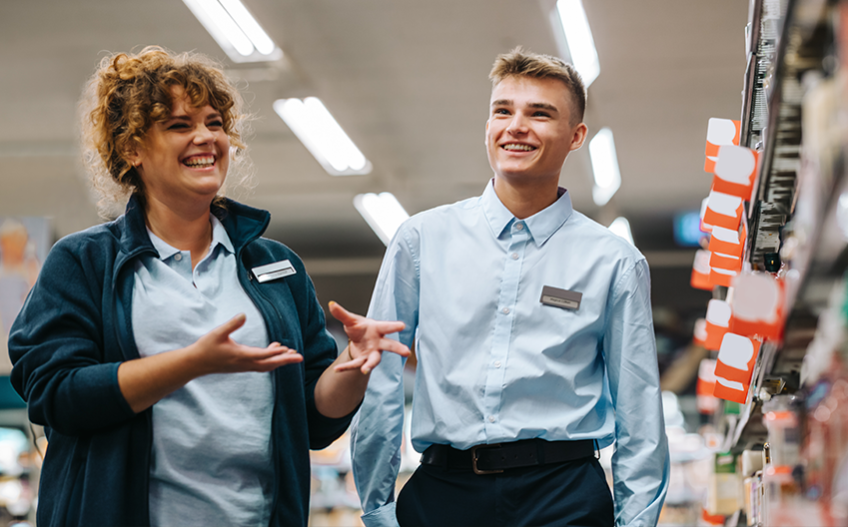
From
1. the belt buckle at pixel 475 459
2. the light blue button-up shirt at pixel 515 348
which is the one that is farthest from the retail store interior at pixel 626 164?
the belt buckle at pixel 475 459

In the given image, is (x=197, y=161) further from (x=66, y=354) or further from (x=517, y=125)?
(x=517, y=125)

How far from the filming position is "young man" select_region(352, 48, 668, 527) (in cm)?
199

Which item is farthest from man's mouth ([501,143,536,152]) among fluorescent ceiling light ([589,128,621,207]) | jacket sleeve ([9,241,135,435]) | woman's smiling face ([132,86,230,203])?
fluorescent ceiling light ([589,128,621,207])

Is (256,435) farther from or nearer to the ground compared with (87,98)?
nearer to the ground

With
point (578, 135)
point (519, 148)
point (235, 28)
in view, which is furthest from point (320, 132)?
point (519, 148)

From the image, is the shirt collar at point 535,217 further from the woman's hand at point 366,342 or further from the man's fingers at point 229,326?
the man's fingers at point 229,326

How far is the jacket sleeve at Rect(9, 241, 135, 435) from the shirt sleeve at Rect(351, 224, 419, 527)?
67cm

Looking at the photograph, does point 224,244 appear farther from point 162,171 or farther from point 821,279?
point 821,279

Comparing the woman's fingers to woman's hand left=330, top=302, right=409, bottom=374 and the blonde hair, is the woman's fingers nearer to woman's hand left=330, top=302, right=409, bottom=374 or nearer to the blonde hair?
woman's hand left=330, top=302, right=409, bottom=374

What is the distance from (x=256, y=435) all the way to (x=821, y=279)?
115cm

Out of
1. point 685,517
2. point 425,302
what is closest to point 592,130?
point 685,517

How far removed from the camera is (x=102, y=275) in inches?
72.8

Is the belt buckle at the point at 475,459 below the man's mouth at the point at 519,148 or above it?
below

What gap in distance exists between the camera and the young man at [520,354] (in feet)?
6.53
